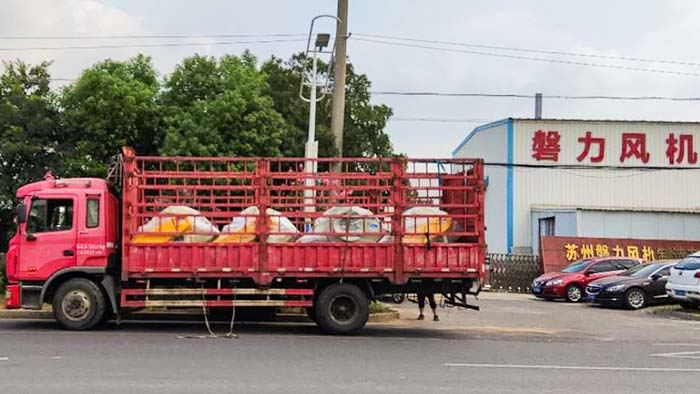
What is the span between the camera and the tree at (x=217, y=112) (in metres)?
26.8

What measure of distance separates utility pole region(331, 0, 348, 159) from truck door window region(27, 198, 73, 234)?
7763mm

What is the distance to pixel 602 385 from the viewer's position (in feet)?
31.7

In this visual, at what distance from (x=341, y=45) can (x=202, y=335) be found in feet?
34.3

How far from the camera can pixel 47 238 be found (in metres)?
14.4

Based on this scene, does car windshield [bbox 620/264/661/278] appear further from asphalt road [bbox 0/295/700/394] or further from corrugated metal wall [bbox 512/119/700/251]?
corrugated metal wall [bbox 512/119/700/251]

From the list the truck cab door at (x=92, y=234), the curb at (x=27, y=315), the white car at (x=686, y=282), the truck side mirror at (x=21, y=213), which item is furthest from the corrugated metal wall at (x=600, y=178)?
the truck side mirror at (x=21, y=213)

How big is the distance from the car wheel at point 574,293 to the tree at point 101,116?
1444cm

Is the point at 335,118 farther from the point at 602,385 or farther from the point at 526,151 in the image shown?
the point at 526,151

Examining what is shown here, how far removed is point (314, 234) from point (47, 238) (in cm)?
459

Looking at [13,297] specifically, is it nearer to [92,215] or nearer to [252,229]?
[92,215]

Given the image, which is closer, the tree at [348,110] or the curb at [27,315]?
the curb at [27,315]

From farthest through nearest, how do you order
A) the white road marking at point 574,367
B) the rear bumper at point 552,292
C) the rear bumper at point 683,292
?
the rear bumper at point 552,292, the rear bumper at point 683,292, the white road marking at point 574,367

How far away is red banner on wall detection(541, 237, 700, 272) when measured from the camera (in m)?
33.5

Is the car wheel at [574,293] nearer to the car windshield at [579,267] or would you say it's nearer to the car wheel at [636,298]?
the car windshield at [579,267]
